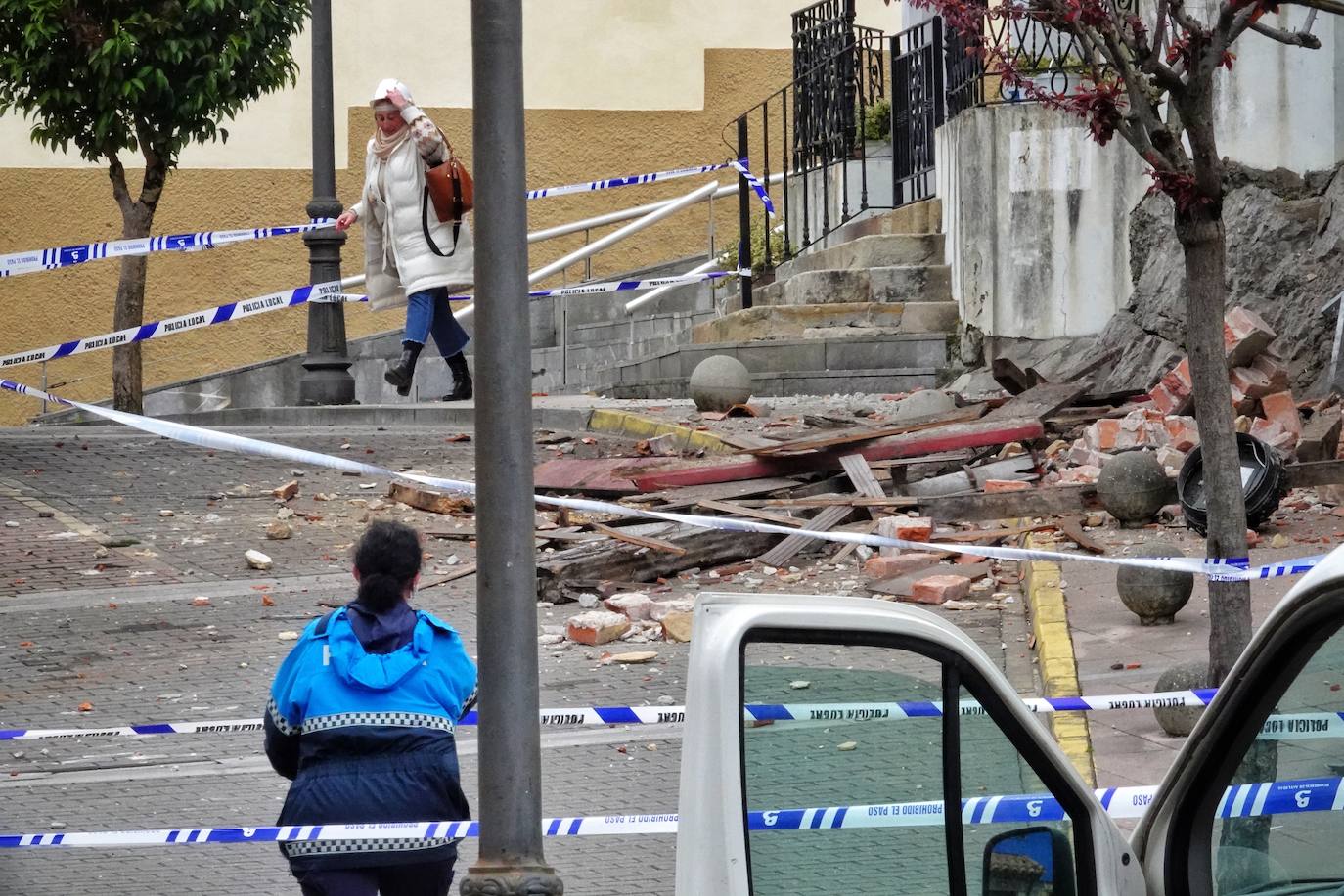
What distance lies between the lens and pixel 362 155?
883 inches

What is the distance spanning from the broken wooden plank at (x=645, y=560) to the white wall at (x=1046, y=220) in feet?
17.9

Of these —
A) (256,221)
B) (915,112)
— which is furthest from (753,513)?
(256,221)

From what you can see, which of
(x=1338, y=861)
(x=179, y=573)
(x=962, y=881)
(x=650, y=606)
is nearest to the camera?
(x=1338, y=861)

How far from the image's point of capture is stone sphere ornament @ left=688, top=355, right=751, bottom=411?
572 inches

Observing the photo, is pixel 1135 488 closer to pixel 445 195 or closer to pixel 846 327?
pixel 445 195

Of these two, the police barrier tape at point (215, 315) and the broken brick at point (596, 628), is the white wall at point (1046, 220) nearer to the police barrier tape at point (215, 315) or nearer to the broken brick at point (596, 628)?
the police barrier tape at point (215, 315)

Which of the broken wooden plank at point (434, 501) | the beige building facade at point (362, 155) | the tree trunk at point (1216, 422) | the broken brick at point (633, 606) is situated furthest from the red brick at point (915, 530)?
the beige building facade at point (362, 155)

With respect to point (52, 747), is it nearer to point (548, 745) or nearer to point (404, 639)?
point (548, 745)

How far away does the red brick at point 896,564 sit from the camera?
971 cm

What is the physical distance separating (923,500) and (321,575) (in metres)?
3.48

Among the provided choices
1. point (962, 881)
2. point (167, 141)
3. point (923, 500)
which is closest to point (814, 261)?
point (167, 141)

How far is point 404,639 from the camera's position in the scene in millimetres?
4535

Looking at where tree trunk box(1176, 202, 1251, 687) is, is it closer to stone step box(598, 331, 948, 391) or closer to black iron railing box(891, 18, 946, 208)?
stone step box(598, 331, 948, 391)

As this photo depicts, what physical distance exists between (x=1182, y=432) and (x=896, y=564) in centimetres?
276
